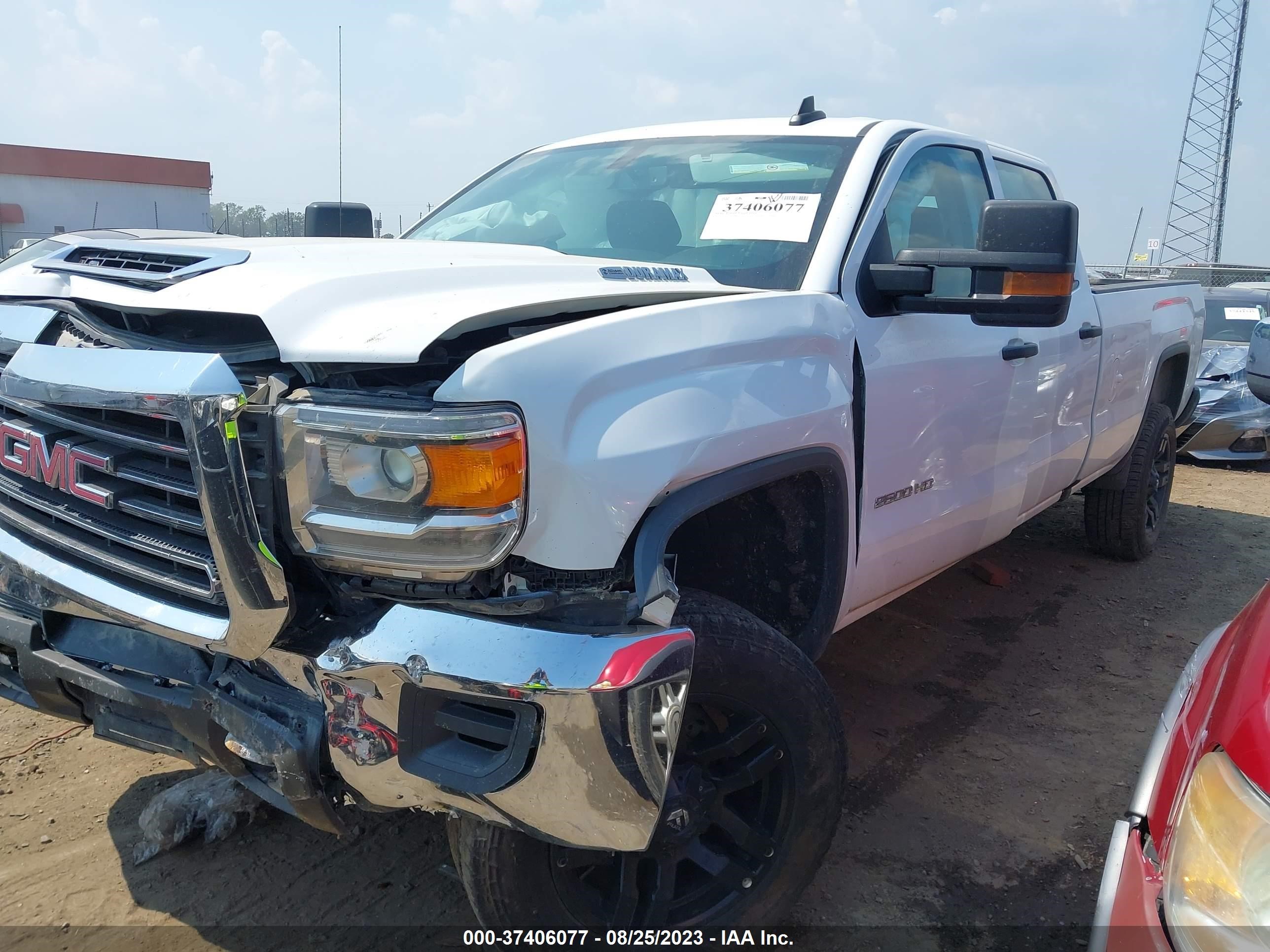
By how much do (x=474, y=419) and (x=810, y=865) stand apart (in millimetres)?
1307

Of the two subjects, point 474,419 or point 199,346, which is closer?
point 474,419

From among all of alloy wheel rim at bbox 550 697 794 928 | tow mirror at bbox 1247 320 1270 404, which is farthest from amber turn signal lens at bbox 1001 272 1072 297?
tow mirror at bbox 1247 320 1270 404

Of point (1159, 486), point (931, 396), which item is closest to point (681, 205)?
point (931, 396)

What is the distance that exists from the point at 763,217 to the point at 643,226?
1.33ft

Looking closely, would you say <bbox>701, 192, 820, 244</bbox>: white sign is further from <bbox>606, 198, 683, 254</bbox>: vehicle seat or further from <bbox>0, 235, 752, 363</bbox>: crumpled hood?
<bbox>0, 235, 752, 363</bbox>: crumpled hood

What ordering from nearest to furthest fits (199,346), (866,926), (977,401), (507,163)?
1. (199,346)
2. (866,926)
3. (977,401)
4. (507,163)

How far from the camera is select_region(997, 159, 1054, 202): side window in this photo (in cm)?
380

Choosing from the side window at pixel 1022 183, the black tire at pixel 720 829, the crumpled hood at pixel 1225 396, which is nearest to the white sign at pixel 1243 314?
the crumpled hood at pixel 1225 396

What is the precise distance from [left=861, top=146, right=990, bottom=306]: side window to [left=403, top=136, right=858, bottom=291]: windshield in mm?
211

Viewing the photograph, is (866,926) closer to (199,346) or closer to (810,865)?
(810,865)

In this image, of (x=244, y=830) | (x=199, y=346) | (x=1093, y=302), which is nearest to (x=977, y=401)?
(x=1093, y=302)

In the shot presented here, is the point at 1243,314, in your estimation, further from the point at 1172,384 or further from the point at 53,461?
the point at 53,461

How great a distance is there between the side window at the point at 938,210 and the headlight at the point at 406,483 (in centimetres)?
137

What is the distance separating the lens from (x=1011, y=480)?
342 cm
